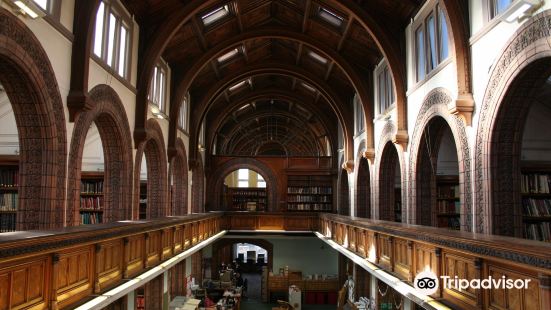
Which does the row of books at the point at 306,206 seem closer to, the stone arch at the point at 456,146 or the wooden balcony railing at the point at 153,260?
the stone arch at the point at 456,146

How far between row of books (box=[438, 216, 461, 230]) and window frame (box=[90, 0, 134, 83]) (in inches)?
338

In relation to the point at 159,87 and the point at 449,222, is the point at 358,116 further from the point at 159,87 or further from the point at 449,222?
the point at 159,87

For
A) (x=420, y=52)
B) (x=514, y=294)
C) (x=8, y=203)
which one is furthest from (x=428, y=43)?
(x=8, y=203)

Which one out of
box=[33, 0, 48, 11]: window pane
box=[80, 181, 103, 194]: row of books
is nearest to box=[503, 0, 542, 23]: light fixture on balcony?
box=[33, 0, 48, 11]: window pane

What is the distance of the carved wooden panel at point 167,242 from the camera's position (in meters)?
8.69

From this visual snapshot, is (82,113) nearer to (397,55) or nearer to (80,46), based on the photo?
(80,46)

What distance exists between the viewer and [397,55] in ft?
37.3

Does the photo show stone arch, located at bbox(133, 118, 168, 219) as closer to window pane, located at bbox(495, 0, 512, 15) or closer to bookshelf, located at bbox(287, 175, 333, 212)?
window pane, located at bbox(495, 0, 512, 15)

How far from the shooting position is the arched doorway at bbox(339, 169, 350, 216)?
19594mm

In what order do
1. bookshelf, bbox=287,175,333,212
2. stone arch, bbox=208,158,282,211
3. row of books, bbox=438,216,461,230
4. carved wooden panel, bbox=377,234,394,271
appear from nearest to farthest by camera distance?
carved wooden panel, bbox=377,234,394,271 → row of books, bbox=438,216,461,230 → bookshelf, bbox=287,175,333,212 → stone arch, bbox=208,158,282,211

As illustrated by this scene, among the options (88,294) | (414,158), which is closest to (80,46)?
(88,294)

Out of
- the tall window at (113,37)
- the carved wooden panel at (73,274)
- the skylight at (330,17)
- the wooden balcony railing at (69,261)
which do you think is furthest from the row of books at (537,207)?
the tall window at (113,37)

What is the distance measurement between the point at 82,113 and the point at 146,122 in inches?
125

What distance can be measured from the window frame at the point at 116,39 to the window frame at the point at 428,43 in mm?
6494
